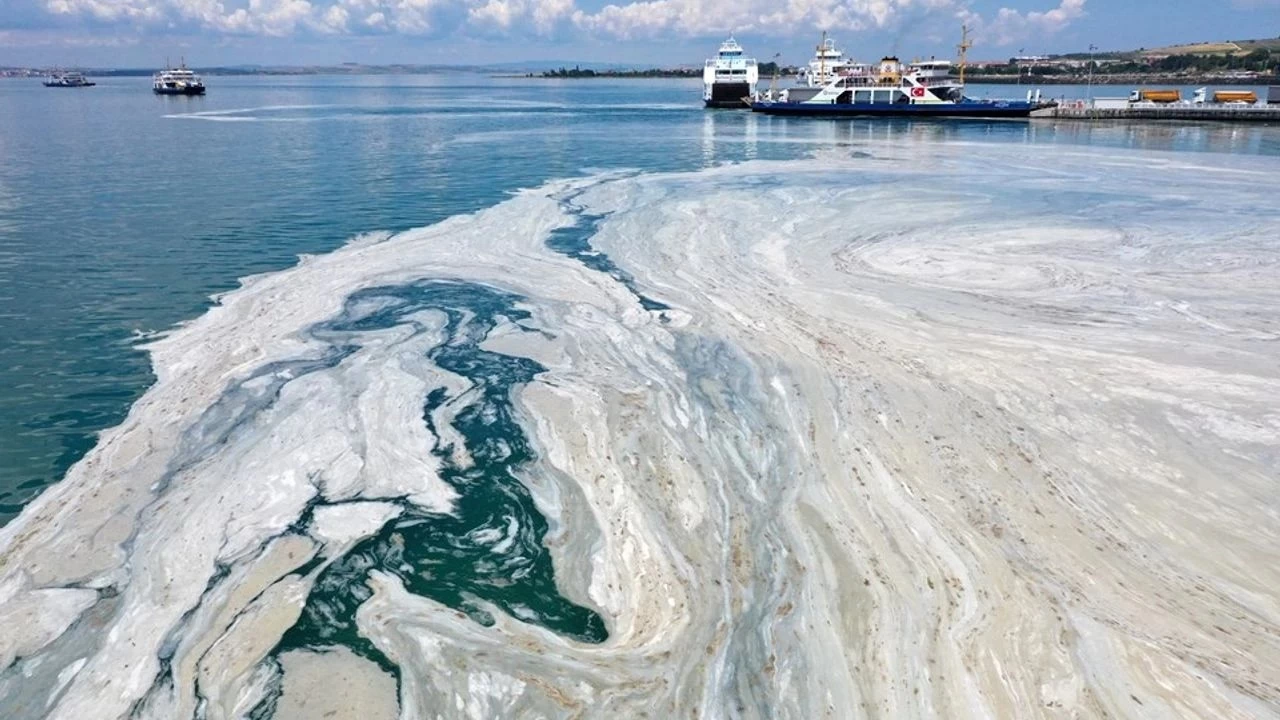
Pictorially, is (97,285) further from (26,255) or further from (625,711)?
(625,711)

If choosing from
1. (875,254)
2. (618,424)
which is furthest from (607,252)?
(618,424)

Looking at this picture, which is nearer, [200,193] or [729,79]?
[200,193]

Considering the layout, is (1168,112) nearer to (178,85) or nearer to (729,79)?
(729,79)

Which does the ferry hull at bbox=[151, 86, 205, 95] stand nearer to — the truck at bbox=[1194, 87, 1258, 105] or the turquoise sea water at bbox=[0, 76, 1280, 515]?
the turquoise sea water at bbox=[0, 76, 1280, 515]

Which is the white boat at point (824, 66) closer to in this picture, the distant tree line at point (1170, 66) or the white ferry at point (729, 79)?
the white ferry at point (729, 79)

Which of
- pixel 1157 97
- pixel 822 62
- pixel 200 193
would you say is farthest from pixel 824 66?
pixel 200 193
